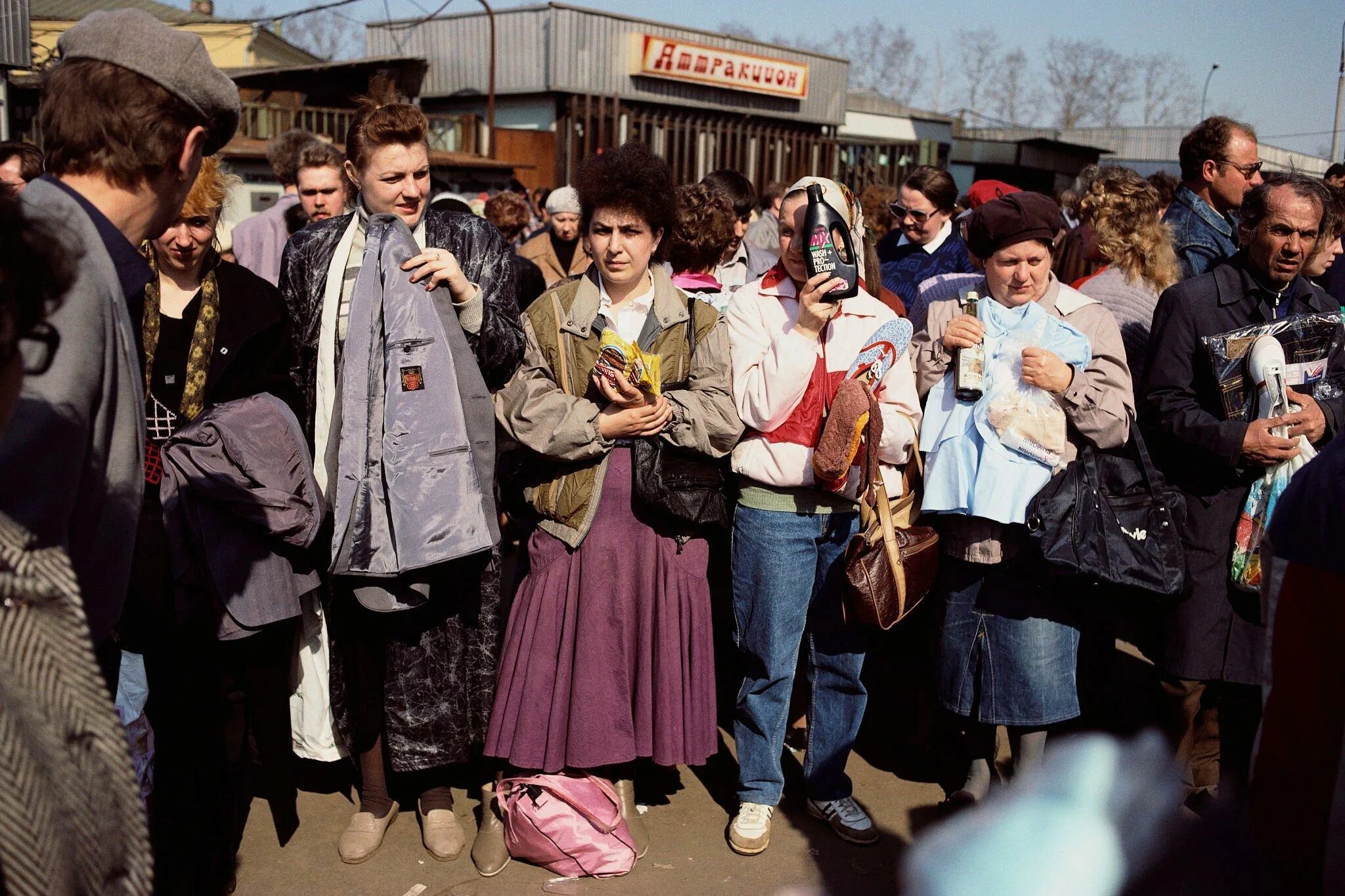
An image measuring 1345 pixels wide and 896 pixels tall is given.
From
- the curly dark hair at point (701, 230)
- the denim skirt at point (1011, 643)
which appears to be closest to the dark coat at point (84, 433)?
the denim skirt at point (1011, 643)

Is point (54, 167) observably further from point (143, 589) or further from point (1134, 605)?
point (1134, 605)

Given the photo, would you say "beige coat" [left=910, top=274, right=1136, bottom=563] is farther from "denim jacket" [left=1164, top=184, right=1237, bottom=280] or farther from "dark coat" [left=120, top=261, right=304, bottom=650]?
"dark coat" [left=120, top=261, right=304, bottom=650]

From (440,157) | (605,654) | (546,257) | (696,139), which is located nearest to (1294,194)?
(605,654)

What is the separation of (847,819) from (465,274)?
7.31ft

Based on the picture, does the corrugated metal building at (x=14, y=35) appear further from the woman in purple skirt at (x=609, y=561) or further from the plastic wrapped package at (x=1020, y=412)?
the plastic wrapped package at (x=1020, y=412)

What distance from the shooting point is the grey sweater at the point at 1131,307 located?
4148 millimetres

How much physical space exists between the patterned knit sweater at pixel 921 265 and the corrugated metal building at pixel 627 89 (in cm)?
1544

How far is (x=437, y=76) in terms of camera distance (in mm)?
24609

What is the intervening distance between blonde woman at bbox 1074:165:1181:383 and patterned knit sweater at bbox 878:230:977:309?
1274 mm

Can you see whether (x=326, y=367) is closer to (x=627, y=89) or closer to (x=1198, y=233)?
(x=1198, y=233)

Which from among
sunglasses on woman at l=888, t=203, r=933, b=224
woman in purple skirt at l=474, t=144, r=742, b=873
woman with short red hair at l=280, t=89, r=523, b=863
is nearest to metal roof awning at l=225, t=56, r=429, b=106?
sunglasses on woman at l=888, t=203, r=933, b=224

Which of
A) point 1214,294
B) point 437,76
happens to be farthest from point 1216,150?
point 437,76

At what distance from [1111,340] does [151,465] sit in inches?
117

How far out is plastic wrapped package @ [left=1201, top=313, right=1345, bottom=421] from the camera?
361 centimetres
